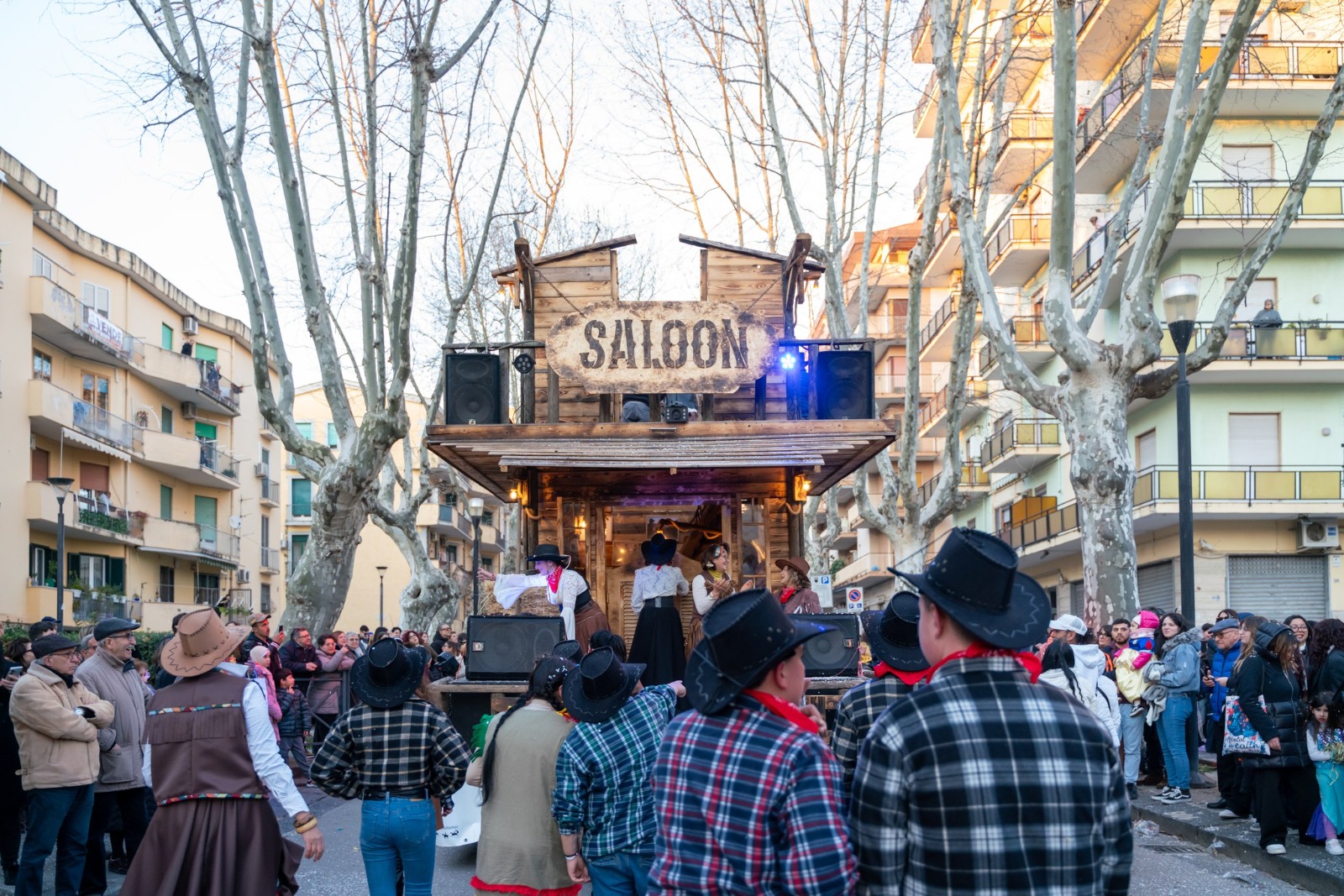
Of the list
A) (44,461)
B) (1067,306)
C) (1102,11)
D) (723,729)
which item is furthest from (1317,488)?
(44,461)

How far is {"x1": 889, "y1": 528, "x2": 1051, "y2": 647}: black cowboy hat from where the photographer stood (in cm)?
349

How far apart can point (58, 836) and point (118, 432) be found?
34191mm

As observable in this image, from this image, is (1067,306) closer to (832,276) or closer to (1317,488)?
(832,276)

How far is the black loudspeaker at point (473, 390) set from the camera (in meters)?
13.0

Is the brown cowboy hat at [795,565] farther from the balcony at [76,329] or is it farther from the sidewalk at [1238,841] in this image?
the balcony at [76,329]

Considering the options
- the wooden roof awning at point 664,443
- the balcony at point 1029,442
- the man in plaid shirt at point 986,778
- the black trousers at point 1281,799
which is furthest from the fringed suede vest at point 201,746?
the balcony at point 1029,442

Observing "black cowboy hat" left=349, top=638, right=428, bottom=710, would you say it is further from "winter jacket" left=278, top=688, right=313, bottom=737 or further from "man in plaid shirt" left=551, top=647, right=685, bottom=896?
"winter jacket" left=278, top=688, right=313, bottom=737

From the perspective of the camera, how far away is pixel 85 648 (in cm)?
1172

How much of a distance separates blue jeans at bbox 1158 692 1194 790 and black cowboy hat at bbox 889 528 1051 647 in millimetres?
10364

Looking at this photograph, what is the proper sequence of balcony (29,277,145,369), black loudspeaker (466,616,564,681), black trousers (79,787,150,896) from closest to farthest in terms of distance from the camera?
black trousers (79,787,150,896) → black loudspeaker (466,616,564,681) → balcony (29,277,145,369)

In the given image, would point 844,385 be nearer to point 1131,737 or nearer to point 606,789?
point 1131,737

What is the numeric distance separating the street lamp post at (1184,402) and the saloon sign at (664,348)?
191 inches

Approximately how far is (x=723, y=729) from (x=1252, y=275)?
14490mm

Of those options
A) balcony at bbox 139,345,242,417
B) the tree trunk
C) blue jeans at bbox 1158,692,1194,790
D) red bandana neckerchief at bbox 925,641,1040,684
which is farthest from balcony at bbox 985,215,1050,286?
red bandana neckerchief at bbox 925,641,1040,684
